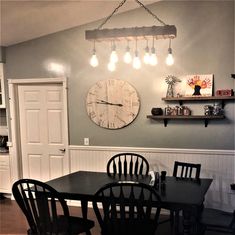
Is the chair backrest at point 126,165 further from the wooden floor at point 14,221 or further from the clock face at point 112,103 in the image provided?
the wooden floor at point 14,221

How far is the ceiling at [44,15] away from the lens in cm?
350

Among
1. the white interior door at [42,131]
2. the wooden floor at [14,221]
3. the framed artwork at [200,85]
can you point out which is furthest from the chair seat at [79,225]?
the framed artwork at [200,85]

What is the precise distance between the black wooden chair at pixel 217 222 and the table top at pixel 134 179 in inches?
11.0

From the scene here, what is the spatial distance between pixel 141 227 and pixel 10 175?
3.26m

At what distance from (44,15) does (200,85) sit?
2225mm

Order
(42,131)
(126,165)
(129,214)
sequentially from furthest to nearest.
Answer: (42,131), (126,165), (129,214)

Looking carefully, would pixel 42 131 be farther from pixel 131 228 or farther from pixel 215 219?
pixel 215 219

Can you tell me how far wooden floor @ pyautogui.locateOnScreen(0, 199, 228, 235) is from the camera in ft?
12.4

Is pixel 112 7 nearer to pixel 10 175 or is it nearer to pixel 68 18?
pixel 68 18

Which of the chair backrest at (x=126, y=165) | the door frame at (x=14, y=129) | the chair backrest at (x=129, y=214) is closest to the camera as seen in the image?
the chair backrest at (x=129, y=214)

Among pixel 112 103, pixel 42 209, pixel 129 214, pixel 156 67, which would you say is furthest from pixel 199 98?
pixel 42 209

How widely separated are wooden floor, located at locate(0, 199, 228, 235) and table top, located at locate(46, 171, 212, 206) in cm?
77

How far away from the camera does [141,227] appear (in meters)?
2.54

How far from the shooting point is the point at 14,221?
4.17 metres
